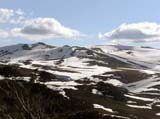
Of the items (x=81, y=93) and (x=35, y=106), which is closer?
(x=35, y=106)

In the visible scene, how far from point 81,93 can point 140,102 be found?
86.7 ft

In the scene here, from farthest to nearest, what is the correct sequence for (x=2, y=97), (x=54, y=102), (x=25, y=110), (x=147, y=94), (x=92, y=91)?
(x=147, y=94)
(x=92, y=91)
(x=54, y=102)
(x=2, y=97)
(x=25, y=110)

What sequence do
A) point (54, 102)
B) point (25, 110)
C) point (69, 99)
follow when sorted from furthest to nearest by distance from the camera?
point (69, 99) → point (54, 102) → point (25, 110)

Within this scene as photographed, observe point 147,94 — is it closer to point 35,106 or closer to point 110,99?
point 110,99

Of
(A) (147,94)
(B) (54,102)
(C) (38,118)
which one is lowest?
(A) (147,94)

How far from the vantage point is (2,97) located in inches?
3809

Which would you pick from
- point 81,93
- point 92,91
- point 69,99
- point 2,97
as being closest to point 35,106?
point 2,97

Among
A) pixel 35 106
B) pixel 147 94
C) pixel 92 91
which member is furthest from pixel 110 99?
pixel 35 106

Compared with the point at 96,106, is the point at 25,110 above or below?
above

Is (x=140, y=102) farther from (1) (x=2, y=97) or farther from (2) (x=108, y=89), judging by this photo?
(1) (x=2, y=97)

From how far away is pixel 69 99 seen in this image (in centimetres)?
11875

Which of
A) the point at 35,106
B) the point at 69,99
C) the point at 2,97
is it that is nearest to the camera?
the point at 35,106

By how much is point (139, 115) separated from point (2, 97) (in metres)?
45.1

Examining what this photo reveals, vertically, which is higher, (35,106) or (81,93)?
(35,106)
